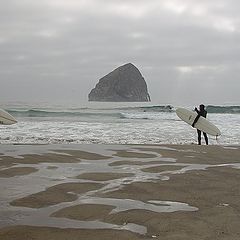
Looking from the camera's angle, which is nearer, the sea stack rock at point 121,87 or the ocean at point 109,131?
the ocean at point 109,131

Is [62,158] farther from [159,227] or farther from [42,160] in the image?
[159,227]

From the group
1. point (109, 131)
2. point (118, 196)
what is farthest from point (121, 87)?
point (118, 196)

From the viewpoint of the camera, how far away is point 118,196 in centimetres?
552

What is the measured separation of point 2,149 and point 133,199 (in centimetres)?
610

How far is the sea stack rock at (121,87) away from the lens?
4702 inches

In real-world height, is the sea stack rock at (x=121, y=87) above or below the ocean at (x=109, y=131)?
above

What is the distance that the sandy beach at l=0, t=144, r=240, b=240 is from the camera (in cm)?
408

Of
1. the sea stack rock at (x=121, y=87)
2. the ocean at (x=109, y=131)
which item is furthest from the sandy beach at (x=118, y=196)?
the sea stack rock at (x=121, y=87)

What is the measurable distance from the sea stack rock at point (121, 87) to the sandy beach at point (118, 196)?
10845cm

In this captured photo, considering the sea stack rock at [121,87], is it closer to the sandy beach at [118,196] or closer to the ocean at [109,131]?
the ocean at [109,131]

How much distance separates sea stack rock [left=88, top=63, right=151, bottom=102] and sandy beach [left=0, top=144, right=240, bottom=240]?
108 metres

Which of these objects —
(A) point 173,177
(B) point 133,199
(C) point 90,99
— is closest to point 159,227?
(B) point 133,199

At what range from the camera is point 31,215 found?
4590mm

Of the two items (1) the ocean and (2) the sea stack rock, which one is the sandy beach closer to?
(1) the ocean
